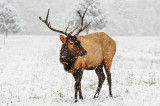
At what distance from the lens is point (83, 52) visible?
552 centimetres

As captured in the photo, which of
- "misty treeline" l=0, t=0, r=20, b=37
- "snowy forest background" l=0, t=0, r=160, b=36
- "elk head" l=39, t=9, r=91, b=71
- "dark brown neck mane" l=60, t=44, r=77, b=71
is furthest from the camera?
"snowy forest background" l=0, t=0, r=160, b=36

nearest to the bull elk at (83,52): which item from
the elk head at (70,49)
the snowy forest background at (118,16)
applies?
the elk head at (70,49)

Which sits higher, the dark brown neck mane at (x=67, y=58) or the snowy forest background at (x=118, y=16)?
the snowy forest background at (x=118, y=16)

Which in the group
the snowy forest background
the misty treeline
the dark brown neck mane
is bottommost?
the dark brown neck mane

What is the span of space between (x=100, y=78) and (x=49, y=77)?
352 centimetres

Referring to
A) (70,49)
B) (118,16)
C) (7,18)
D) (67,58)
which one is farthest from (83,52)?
(118,16)

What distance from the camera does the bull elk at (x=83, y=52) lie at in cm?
555

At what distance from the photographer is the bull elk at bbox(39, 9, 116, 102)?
18.2ft

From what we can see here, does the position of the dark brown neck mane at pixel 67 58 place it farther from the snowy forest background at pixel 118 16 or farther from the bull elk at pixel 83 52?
the snowy forest background at pixel 118 16

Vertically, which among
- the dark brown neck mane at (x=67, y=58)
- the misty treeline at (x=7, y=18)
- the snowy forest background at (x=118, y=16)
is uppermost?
the snowy forest background at (x=118, y=16)

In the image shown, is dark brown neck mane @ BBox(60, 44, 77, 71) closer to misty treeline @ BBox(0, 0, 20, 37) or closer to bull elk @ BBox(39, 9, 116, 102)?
bull elk @ BBox(39, 9, 116, 102)

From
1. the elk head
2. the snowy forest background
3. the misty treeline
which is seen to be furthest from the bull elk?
the snowy forest background

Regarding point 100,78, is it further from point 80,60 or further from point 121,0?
point 121,0

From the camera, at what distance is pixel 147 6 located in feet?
266
